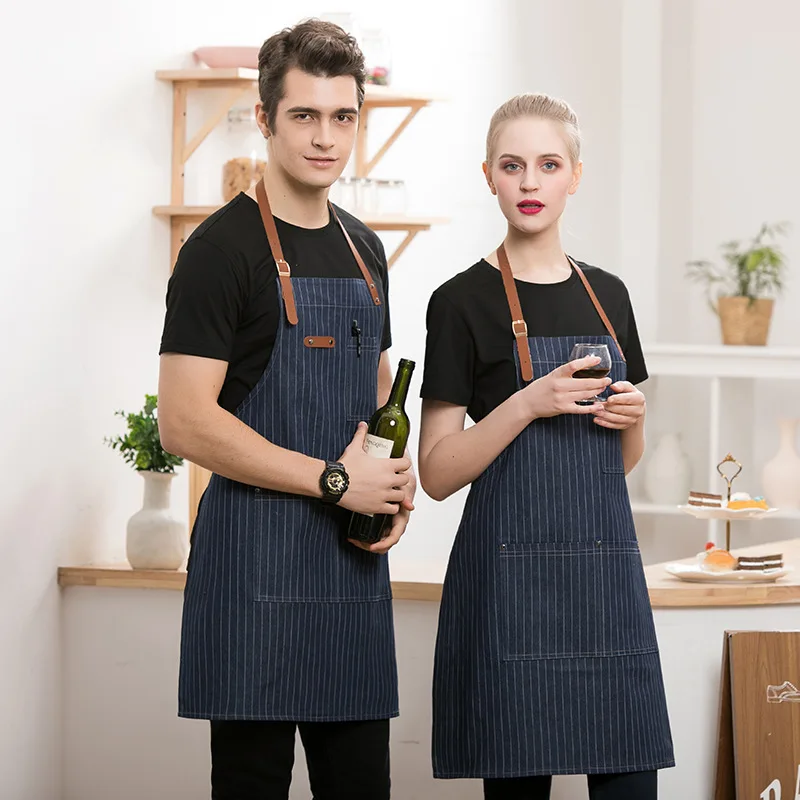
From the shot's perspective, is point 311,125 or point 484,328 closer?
point 311,125

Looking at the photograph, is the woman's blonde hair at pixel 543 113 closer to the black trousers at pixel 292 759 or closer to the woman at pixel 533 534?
the woman at pixel 533 534

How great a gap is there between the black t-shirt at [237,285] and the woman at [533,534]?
23cm

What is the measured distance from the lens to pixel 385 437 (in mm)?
2059

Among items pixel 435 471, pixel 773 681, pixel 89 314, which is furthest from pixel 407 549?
pixel 435 471

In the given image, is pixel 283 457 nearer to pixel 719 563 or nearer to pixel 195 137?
pixel 719 563

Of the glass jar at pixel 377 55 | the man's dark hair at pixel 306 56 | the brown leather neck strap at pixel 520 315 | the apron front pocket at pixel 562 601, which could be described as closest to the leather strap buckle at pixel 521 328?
the brown leather neck strap at pixel 520 315

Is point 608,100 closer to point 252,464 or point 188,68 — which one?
point 188,68

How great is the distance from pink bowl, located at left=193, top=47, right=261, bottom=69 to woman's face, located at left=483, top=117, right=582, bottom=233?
5.07 feet

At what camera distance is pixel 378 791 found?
2016 millimetres

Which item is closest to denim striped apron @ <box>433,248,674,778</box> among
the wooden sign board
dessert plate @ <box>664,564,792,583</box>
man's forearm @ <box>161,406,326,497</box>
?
man's forearm @ <box>161,406,326,497</box>

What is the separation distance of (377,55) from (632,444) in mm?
1939

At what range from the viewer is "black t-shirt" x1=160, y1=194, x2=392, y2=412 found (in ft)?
6.14

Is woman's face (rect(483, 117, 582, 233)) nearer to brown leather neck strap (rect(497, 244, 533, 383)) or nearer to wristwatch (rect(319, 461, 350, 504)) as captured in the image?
Result: brown leather neck strap (rect(497, 244, 533, 383))

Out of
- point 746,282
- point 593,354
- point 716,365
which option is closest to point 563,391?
point 593,354
